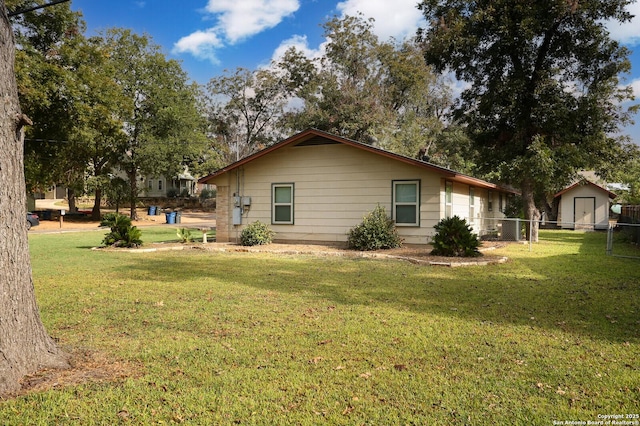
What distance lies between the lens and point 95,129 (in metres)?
26.9

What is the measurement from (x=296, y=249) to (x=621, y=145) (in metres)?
13.1

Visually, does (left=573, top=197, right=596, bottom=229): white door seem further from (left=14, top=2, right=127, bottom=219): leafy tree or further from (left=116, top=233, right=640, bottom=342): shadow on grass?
(left=14, top=2, right=127, bottom=219): leafy tree

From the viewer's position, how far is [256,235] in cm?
1405

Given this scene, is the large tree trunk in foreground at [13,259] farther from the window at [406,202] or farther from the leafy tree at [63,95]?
the leafy tree at [63,95]

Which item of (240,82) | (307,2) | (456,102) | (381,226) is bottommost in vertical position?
(381,226)

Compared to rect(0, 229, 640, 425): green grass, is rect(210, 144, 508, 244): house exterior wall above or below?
above

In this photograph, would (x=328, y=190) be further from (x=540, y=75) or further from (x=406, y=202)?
(x=540, y=75)

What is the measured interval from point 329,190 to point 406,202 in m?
2.56

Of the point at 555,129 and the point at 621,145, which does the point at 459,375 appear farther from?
the point at 621,145

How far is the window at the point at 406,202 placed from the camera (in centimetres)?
1323

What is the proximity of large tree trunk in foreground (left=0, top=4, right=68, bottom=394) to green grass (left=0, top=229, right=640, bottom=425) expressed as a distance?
398 mm

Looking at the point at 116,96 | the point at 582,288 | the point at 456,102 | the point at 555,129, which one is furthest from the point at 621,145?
the point at 116,96

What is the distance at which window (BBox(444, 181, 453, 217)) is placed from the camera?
13391 millimetres

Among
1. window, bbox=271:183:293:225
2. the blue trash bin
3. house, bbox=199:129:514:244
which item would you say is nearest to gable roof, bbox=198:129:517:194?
house, bbox=199:129:514:244
